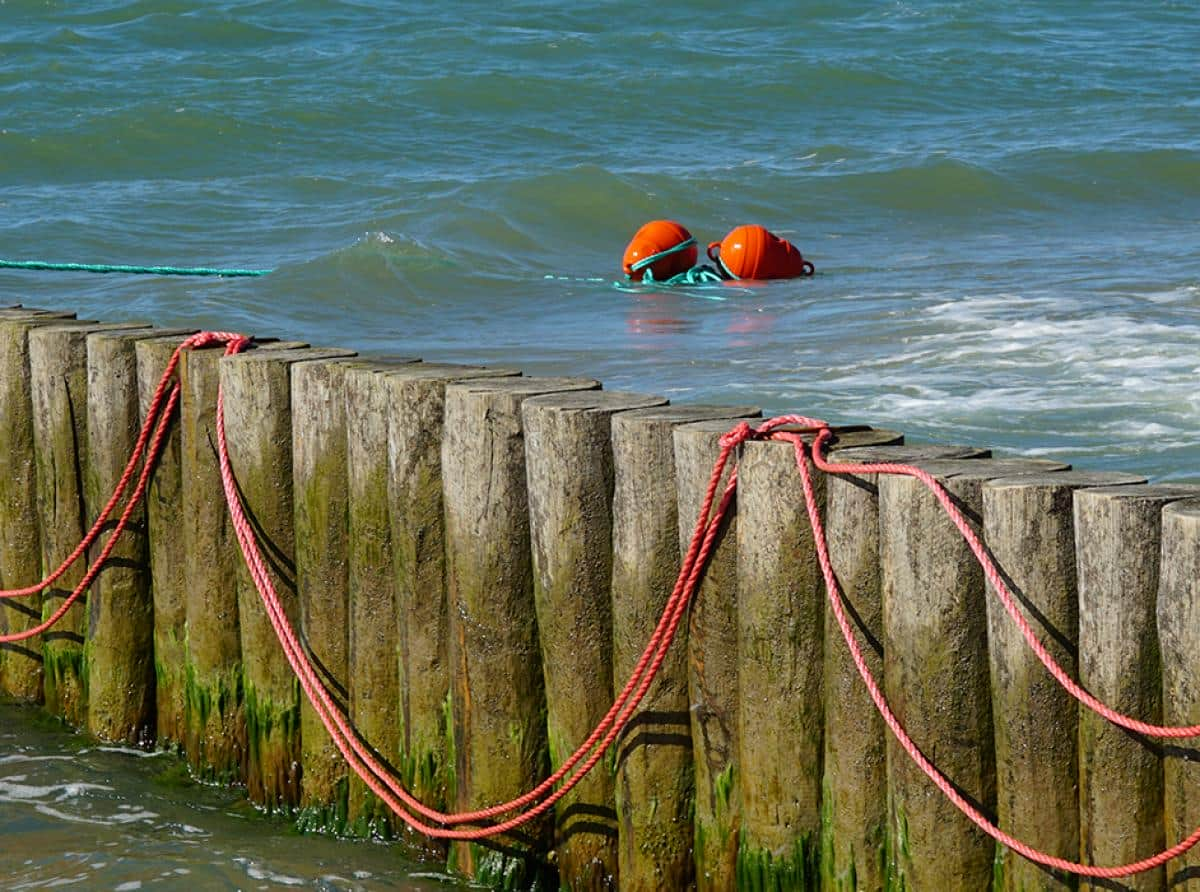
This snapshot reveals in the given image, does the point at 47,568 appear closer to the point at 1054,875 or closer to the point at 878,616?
the point at 878,616

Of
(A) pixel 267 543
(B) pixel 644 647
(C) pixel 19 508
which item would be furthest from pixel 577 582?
(C) pixel 19 508

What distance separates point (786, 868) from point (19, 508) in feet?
11.3

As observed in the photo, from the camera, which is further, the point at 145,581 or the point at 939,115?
the point at 939,115

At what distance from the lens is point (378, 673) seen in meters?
5.39

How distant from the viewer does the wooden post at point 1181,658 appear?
12.1 feet

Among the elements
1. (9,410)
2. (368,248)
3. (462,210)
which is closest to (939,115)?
(462,210)

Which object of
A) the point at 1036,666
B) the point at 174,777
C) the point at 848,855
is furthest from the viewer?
the point at 174,777

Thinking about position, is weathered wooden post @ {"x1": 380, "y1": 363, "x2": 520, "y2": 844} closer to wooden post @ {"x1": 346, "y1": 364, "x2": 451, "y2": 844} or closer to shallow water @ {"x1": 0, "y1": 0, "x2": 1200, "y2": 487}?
wooden post @ {"x1": 346, "y1": 364, "x2": 451, "y2": 844}

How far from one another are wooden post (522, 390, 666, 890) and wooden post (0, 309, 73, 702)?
246 centimetres

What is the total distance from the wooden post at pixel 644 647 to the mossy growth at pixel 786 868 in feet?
0.74

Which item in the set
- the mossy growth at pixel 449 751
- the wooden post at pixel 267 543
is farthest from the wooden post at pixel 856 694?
the wooden post at pixel 267 543

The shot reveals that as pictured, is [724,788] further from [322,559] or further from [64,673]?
[64,673]

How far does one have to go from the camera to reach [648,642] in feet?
15.5

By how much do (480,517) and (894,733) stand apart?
4.58 ft
